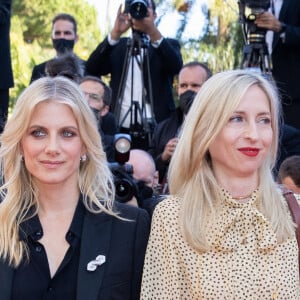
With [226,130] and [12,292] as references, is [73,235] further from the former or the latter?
[226,130]

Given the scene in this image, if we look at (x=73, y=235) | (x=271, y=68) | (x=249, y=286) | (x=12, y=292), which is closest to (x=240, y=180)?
(x=249, y=286)

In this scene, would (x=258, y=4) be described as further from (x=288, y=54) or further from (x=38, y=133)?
(x=38, y=133)

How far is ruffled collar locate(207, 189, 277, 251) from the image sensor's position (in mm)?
3053

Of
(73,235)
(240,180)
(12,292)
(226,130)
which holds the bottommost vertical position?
(12,292)

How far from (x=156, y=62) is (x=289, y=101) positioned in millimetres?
1313

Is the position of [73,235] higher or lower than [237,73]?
lower

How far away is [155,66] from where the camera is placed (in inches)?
281

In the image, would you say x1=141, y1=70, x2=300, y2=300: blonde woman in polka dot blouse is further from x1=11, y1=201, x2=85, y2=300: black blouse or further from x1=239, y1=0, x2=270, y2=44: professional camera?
x1=239, y1=0, x2=270, y2=44: professional camera

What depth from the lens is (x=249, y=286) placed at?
9.89ft

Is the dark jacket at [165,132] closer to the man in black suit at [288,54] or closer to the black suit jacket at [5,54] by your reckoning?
the man in black suit at [288,54]

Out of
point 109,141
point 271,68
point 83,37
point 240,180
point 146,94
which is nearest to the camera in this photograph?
point 240,180

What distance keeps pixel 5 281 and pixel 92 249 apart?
0.37 meters

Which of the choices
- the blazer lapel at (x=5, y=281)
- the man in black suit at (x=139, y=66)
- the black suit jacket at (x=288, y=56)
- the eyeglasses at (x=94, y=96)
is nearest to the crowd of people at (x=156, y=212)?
the blazer lapel at (x=5, y=281)

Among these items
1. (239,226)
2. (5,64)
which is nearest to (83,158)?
(239,226)
